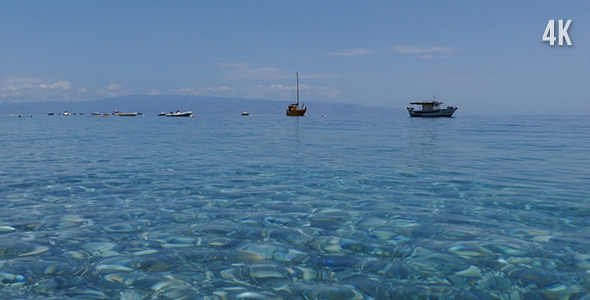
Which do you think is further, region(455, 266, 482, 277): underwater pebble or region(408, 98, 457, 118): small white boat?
region(408, 98, 457, 118): small white boat

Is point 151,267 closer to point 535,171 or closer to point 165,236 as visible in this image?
point 165,236

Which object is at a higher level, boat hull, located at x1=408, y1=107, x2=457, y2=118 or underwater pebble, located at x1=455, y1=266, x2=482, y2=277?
boat hull, located at x1=408, y1=107, x2=457, y2=118

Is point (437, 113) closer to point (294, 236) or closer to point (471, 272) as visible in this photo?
point (294, 236)

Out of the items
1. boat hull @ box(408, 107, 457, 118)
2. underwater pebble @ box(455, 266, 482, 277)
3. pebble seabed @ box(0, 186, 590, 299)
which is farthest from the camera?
boat hull @ box(408, 107, 457, 118)

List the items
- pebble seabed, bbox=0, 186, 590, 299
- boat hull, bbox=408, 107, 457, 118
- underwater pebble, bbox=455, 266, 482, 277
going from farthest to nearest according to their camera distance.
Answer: boat hull, bbox=408, 107, 457, 118 → underwater pebble, bbox=455, 266, 482, 277 → pebble seabed, bbox=0, 186, 590, 299

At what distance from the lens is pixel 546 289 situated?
4047mm

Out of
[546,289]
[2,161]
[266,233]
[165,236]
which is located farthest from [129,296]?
[2,161]

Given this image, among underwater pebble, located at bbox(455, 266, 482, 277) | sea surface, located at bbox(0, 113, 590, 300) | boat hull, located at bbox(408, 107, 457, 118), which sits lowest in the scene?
underwater pebble, located at bbox(455, 266, 482, 277)

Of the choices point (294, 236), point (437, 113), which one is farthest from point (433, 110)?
→ point (294, 236)

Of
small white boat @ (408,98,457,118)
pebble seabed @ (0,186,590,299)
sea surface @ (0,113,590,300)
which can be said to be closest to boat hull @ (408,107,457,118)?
small white boat @ (408,98,457,118)

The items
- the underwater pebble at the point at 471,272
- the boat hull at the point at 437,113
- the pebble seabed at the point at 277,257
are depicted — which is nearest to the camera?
the pebble seabed at the point at 277,257

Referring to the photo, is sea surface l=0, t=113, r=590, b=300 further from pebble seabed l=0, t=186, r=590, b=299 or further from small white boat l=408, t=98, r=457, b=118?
small white boat l=408, t=98, r=457, b=118

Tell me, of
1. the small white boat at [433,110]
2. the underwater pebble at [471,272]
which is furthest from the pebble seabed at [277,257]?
the small white boat at [433,110]

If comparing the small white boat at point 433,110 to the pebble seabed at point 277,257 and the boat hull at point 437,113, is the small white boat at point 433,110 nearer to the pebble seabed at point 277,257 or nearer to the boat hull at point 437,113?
the boat hull at point 437,113
